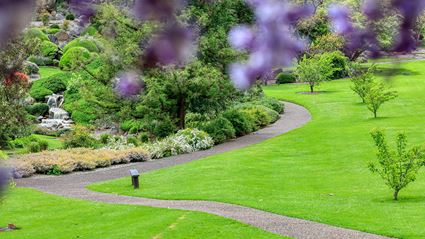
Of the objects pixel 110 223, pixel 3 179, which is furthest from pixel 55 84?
pixel 3 179

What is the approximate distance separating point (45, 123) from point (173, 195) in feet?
66.3

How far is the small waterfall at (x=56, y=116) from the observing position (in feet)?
109

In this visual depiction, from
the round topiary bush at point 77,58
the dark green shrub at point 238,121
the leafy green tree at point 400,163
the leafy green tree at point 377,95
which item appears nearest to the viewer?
the round topiary bush at point 77,58

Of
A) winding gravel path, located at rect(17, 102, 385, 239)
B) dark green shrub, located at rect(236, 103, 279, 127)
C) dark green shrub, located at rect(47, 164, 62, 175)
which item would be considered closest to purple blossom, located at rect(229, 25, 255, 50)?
winding gravel path, located at rect(17, 102, 385, 239)

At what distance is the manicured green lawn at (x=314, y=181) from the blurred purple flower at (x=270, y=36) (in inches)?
169

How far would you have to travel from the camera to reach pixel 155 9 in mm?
1202

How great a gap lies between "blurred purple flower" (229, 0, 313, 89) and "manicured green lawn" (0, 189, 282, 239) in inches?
374

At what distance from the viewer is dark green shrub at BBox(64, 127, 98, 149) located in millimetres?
25875

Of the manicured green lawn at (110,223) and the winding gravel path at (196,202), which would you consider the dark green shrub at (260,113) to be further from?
the manicured green lawn at (110,223)

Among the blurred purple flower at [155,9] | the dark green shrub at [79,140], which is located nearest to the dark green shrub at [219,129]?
the dark green shrub at [79,140]

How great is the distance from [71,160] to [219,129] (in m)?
8.69

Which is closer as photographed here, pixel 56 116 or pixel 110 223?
pixel 110 223

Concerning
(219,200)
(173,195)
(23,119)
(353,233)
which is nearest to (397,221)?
(353,233)

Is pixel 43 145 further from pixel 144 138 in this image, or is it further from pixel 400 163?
pixel 400 163
